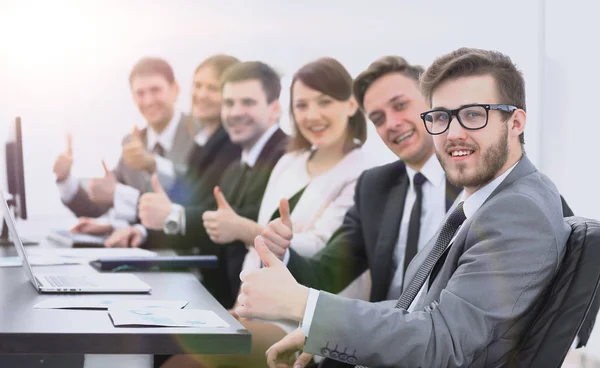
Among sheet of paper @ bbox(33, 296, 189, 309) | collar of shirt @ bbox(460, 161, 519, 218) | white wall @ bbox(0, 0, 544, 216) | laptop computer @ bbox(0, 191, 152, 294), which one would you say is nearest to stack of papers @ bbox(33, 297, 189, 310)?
sheet of paper @ bbox(33, 296, 189, 309)

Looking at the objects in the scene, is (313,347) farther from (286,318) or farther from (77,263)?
(77,263)

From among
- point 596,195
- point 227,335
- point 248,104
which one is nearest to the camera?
point 227,335

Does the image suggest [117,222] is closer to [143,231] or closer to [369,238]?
[143,231]

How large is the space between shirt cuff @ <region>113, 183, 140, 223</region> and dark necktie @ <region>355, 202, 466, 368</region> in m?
2.95

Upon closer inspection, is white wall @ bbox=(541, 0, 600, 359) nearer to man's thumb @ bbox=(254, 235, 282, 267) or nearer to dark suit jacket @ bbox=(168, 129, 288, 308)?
dark suit jacket @ bbox=(168, 129, 288, 308)

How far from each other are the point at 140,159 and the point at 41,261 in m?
Result: 1.77

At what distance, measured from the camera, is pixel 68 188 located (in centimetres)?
440

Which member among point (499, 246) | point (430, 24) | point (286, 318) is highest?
point (430, 24)

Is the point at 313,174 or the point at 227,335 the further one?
the point at 313,174

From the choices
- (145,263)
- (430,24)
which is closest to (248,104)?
(430,24)

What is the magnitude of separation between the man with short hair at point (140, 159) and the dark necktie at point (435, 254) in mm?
2836

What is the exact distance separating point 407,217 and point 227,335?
2061 mm

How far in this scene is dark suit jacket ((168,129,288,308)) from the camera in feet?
13.0

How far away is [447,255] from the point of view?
1574 mm
